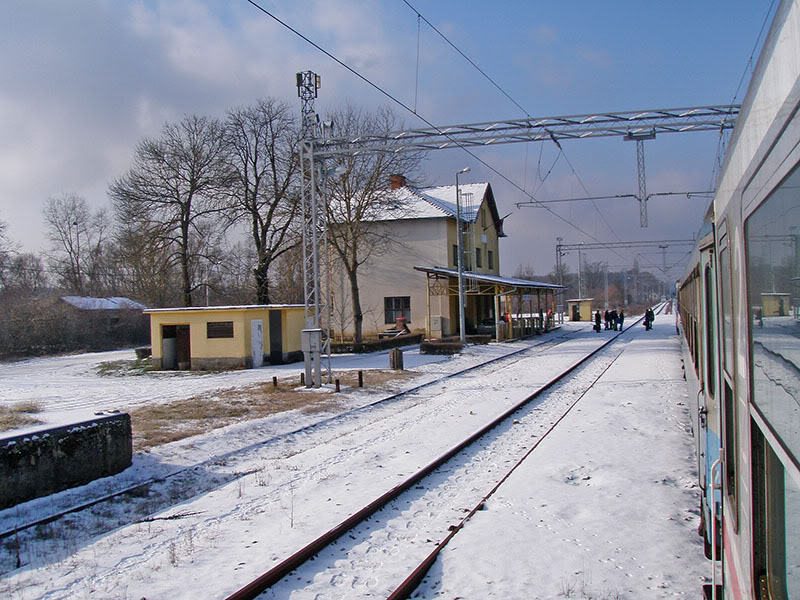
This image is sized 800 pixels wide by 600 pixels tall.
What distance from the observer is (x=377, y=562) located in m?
5.50

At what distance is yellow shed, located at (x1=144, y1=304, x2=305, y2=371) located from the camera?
2489cm

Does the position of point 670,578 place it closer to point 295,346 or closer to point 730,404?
point 730,404

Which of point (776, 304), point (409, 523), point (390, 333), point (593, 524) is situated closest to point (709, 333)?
point (593, 524)

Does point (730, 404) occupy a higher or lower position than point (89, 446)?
higher

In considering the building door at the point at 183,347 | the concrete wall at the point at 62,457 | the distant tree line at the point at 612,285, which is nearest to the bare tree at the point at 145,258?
the building door at the point at 183,347

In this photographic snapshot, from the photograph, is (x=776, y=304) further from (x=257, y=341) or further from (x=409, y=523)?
(x=257, y=341)

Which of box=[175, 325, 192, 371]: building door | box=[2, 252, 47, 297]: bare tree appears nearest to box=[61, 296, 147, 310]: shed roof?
box=[2, 252, 47, 297]: bare tree

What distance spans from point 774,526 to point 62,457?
823cm

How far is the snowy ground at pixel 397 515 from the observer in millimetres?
5145

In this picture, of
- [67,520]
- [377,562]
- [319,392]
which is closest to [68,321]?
[319,392]

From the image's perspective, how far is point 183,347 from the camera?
85.5ft

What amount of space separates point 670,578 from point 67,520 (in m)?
5.88

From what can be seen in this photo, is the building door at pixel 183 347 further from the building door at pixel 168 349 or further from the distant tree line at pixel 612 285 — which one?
the distant tree line at pixel 612 285

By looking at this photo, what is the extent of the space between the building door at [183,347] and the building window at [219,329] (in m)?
1.36
